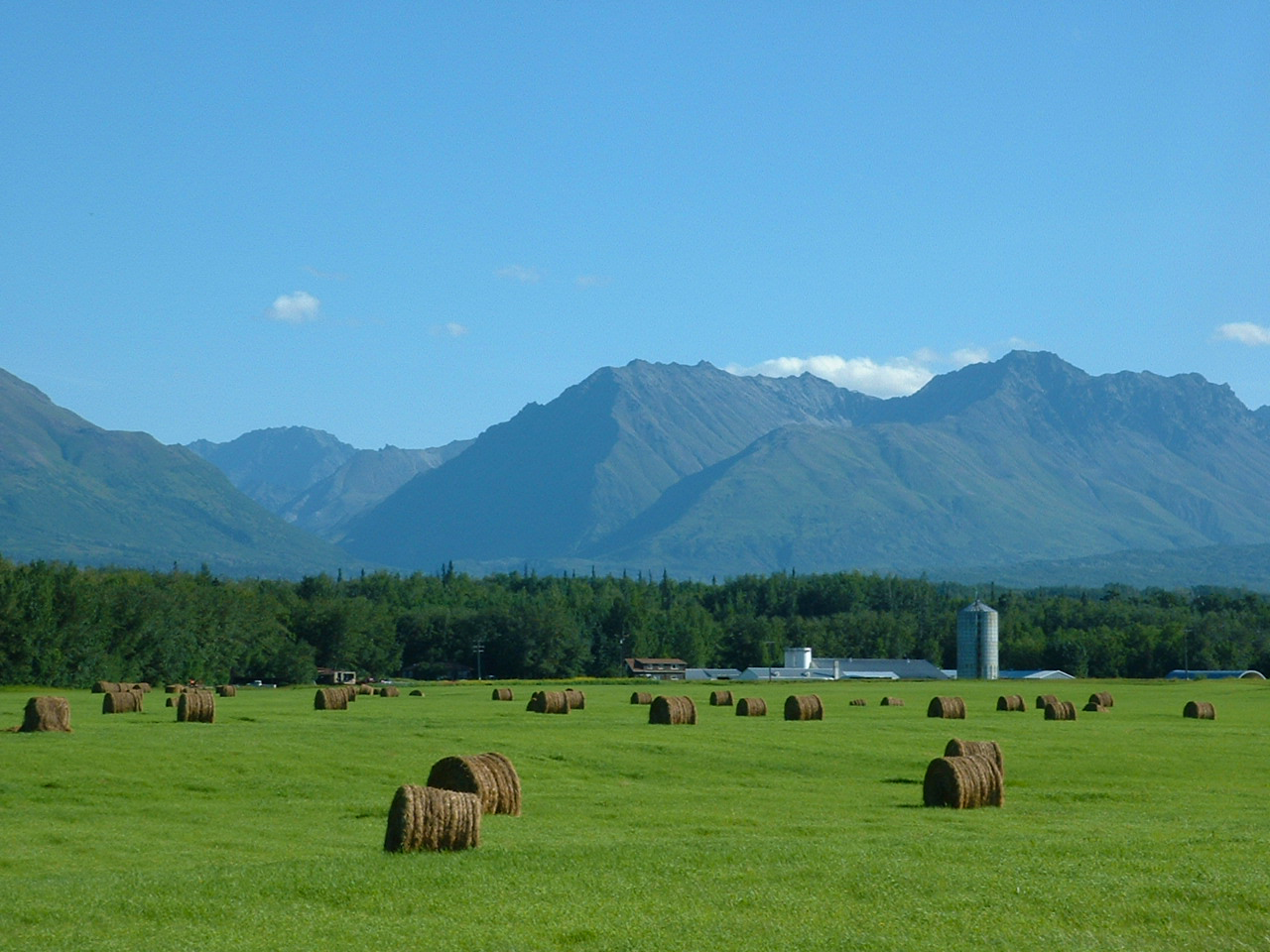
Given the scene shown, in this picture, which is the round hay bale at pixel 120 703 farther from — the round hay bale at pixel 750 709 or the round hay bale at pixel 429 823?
the round hay bale at pixel 429 823

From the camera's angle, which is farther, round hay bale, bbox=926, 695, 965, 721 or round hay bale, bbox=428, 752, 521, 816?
round hay bale, bbox=926, 695, 965, 721

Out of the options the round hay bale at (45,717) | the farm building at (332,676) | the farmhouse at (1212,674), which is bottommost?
the round hay bale at (45,717)

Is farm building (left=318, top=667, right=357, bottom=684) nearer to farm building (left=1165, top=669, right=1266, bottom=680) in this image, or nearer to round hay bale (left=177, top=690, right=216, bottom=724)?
farm building (left=1165, top=669, right=1266, bottom=680)

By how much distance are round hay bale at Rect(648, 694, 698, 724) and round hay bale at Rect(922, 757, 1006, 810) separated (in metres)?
21.2

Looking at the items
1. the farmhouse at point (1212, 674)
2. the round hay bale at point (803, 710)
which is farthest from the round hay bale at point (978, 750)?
the farmhouse at point (1212, 674)

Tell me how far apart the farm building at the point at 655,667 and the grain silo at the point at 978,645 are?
98.1ft

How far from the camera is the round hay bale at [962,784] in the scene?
94.2 feet

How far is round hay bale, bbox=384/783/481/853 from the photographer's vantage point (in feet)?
69.9

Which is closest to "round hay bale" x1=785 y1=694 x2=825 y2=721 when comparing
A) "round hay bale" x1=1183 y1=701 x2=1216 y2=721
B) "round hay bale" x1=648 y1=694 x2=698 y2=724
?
"round hay bale" x1=648 y1=694 x2=698 y2=724

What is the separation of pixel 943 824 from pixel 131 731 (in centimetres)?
2434

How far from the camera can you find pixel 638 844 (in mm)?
22859

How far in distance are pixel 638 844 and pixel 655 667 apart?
147 meters

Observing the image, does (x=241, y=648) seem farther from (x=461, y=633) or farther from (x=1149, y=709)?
(x=1149, y=709)

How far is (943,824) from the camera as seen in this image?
25953 mm
